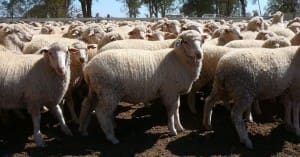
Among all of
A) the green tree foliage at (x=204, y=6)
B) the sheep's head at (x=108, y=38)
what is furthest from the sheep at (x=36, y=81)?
the green tree foliage at (x=204, y=6)

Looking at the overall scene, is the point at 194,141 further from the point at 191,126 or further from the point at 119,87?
the point at 119,87

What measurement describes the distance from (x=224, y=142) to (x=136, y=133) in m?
1.37

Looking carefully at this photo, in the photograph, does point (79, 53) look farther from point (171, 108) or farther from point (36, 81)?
point (171, 108)

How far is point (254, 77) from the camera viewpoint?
5895mm

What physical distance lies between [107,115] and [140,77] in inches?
28.5

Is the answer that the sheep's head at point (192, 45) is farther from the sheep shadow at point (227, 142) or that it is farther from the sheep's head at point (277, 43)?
the sheep's head at point (277, 43)

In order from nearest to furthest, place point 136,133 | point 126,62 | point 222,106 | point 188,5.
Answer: point 126,62 → point 136,133 → point 222,106 → point 188,5

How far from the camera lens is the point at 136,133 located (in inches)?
261

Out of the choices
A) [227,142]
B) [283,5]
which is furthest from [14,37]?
[283,5]

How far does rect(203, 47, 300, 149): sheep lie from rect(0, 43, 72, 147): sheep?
2.29 meters

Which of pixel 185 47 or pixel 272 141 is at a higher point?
pixel 185 47

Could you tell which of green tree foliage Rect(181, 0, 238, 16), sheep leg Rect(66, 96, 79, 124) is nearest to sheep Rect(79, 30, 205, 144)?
sheep leg Rect(66, 96, 79, 124)

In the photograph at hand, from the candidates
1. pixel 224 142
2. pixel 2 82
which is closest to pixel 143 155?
pixel 224 142

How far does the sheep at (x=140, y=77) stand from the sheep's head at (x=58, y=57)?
41 cm
